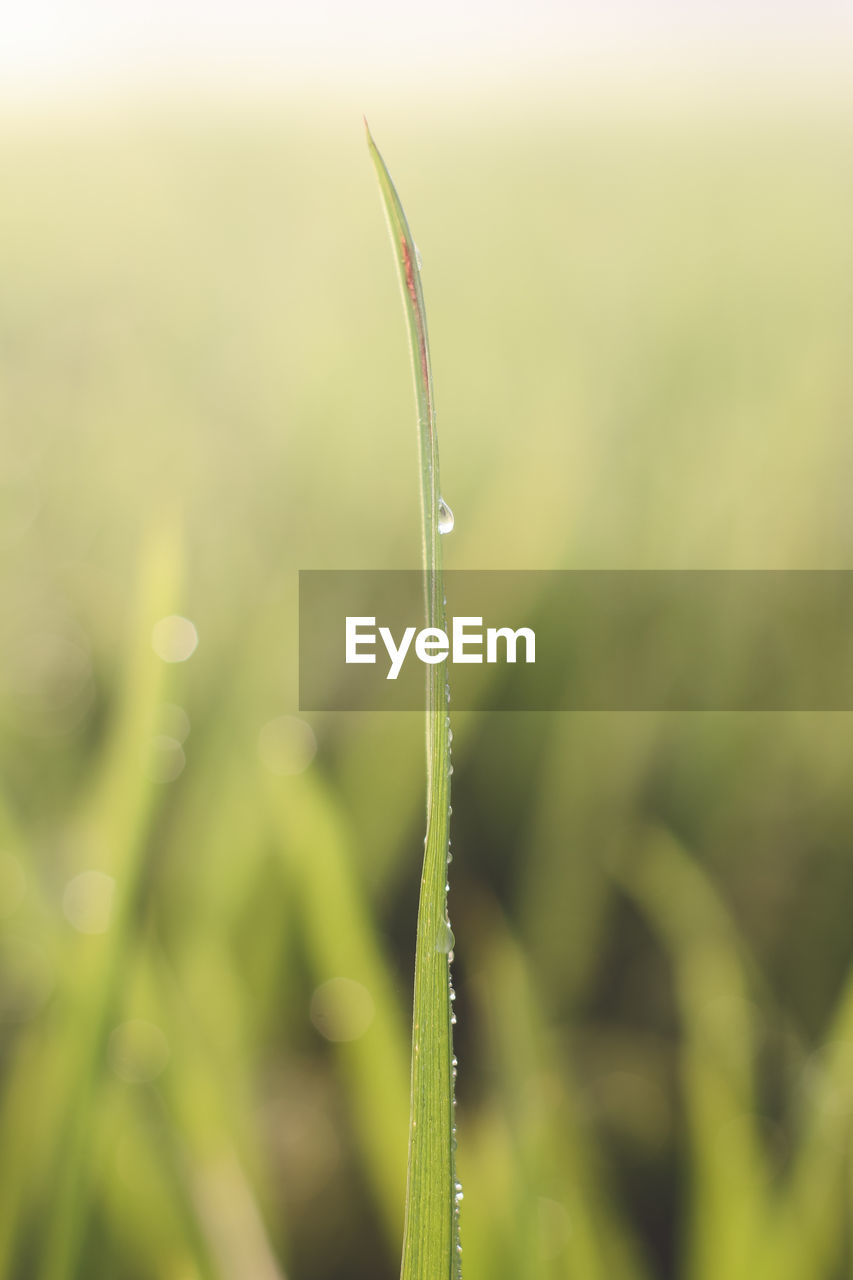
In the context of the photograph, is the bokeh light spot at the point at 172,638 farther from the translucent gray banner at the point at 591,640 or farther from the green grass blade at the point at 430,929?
the green grass blade at the point at 430,929

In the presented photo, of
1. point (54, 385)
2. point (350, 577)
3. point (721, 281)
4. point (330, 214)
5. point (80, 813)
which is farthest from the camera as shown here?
point (330, 214)

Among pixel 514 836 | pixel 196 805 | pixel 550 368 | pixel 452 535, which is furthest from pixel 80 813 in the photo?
pixel 550 368

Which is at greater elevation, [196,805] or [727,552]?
[727,552]

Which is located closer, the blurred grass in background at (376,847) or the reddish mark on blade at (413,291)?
the reddish mark on blade at (413,291)

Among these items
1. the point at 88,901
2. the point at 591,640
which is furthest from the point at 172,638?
the point at 591,640

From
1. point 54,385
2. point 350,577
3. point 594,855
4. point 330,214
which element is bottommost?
point 594,855

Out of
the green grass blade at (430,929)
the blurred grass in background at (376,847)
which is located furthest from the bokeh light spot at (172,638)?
the green grass blade at (430,929)

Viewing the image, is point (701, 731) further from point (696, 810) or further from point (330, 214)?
point (330, 214)
